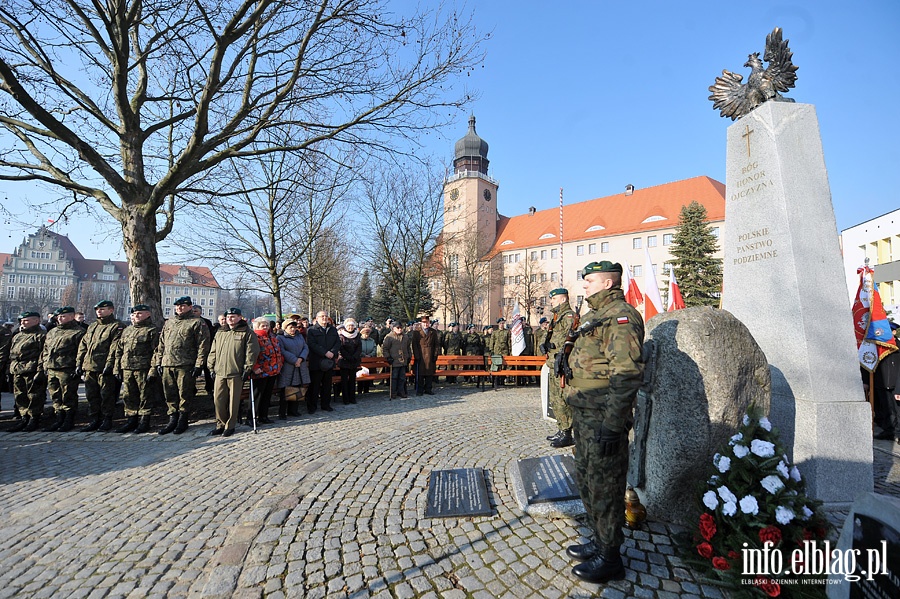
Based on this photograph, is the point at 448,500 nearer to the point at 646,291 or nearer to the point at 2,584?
the point at 2,584

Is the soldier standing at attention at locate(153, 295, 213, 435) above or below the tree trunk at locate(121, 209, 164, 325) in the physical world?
below

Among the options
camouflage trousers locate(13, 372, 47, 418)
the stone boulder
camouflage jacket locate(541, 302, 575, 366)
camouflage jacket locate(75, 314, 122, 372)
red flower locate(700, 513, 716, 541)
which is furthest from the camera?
camouflage trousers locate(13, 372, 47, 418)

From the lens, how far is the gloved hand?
2.82 meters

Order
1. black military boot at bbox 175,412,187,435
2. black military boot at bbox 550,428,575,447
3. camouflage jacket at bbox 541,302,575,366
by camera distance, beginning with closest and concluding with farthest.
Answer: black military boot at bbox 550,428,575,447 → camouflage jacket at bbox 541,302,575,366 → black military boot at bbox 175,412,187,435

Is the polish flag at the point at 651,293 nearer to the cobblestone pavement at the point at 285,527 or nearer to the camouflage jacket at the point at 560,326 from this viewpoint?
the camouflage jacket at the point at 560,326

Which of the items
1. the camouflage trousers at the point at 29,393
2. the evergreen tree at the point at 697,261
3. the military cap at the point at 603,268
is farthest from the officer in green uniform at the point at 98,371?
the evergreen tree at the point at 697,261

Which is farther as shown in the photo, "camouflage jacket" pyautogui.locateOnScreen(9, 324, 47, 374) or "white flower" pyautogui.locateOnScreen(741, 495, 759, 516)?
"camouflage jacket" pyautogui.locateOnScreen(9, 324, 47, 374)

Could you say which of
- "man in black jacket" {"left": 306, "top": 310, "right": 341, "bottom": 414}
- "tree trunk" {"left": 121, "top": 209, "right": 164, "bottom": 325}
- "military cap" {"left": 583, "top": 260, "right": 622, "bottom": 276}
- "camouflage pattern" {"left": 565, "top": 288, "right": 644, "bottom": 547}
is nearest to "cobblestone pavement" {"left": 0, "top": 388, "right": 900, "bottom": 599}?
"camouflage pattern" {"left": 565, "top": 288, "right": 644, "bottom": 547}

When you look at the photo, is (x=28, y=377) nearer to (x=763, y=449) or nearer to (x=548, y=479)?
(x=548, y=479)

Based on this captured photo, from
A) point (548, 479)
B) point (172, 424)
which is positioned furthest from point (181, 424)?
point (548, 479)

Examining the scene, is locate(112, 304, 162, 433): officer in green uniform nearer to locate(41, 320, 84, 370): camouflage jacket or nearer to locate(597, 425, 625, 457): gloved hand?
locate(41, 320, 84, 370): camouflage jacket

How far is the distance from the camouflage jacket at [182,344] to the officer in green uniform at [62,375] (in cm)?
145

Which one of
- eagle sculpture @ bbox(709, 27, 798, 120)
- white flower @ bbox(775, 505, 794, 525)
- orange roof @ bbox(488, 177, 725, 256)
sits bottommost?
white flower @ bbox(775, 505, 794, 525)

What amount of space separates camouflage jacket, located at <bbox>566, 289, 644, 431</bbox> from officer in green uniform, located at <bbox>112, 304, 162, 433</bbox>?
706 centimetres
